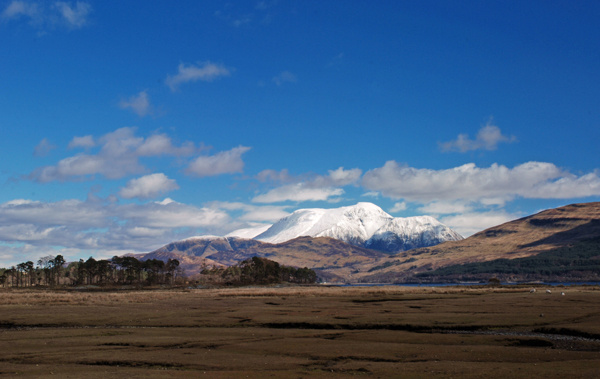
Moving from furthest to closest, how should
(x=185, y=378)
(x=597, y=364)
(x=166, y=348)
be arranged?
1. (x=166, y=348)
2. (x=597, y=364)
3. (x=185, y=378)

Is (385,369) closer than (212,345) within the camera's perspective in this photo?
Yes

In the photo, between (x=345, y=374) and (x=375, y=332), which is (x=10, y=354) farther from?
(x=375, y=332)

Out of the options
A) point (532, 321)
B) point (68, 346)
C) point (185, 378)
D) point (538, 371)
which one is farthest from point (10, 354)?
point (532, 321)

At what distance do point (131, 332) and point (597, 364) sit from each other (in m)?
36.1

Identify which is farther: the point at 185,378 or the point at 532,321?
the point at 532,321

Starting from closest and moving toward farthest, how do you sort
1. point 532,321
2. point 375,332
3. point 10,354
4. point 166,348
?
point 10,354, point 166,348, point 375,332, point 532,321

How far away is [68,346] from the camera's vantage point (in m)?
37.2

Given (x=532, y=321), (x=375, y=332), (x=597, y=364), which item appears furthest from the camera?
(x=532, y=321)

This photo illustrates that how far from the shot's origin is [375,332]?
44.7 metres

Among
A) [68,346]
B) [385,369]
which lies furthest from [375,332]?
[68,346]

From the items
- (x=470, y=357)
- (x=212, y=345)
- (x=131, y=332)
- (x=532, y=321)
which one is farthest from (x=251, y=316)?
(x=470, y=357)

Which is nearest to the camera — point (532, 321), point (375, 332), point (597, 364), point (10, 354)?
point (597, 364)

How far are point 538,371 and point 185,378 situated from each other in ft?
57.6

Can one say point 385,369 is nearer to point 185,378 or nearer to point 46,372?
point 185,378
